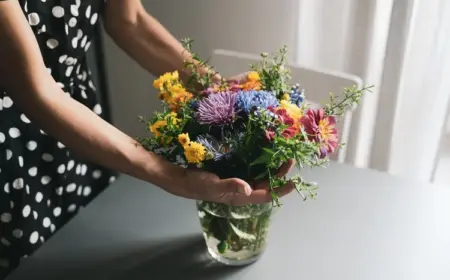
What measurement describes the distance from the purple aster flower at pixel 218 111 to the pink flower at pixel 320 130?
106mm

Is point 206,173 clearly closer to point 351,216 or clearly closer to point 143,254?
point 143,254

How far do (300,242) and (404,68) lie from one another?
61 centimetres

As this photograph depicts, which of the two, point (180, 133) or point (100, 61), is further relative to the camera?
point (100, 61)

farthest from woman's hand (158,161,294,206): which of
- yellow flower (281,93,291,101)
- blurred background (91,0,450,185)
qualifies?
blurred background (91,0,450,185)

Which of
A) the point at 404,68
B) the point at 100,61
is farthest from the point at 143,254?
the point at 100,61

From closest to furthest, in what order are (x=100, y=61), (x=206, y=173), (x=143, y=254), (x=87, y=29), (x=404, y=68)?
1. (x=206, y=173)
2. (x=143, y=254)
3. (x=87, y=29)
4. (x=404, y=68)
5. (x=100, y=61)

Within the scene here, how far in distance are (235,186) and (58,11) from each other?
1.85 ft

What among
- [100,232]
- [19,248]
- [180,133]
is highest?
[180,133]

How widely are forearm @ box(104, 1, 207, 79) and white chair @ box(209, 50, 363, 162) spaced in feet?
0.87

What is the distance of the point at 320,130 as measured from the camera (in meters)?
0.95

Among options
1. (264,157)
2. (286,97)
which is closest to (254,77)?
(286,97)

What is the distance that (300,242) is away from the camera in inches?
45.9

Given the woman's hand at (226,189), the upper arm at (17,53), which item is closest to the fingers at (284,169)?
the woman's hand at (226,189)

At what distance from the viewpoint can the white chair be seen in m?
1.47
